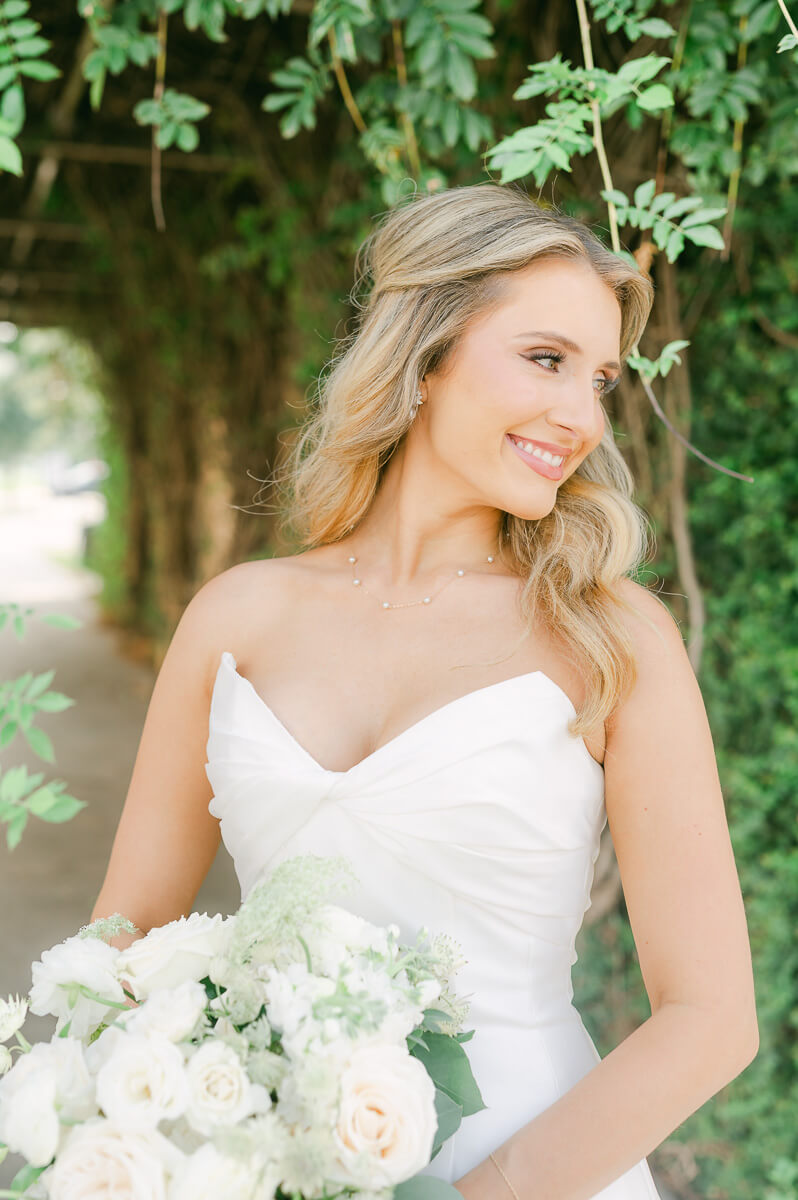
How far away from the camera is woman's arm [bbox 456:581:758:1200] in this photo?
136 centimetres

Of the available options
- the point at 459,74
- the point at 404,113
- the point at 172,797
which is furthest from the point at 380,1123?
the point at 404,113

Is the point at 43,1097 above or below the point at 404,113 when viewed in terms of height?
below

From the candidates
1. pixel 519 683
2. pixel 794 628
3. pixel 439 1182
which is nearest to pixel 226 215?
pixel 794 628

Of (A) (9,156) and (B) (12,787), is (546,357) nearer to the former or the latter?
(A) (9,156)

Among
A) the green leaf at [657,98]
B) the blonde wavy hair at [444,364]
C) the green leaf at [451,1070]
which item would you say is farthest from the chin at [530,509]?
the green leaf at [451,1070]

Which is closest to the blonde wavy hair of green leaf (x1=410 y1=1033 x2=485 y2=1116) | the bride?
the bride

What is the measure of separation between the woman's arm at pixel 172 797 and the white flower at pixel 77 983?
56 centimetres

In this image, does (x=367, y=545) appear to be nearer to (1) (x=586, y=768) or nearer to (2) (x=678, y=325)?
(1) (x=586, y=768)

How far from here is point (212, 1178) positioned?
3.15ft

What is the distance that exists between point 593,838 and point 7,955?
355 centimetres

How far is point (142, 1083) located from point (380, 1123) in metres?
0.24

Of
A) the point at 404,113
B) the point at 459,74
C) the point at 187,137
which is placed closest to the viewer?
the point at 459,74

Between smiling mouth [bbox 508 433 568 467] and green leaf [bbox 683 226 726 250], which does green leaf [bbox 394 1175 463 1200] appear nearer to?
smiling mouth [bbox 508 433 568 467]

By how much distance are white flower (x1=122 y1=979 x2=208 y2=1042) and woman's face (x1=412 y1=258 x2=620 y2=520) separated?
920 mm
